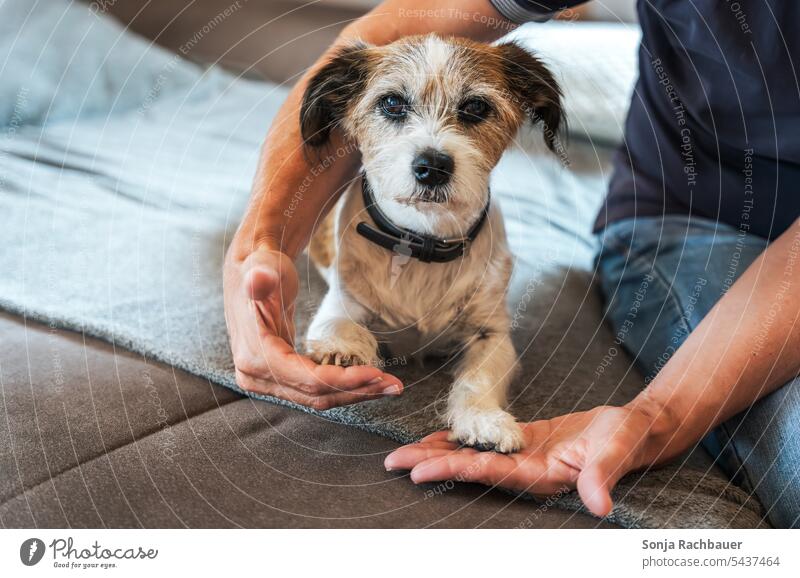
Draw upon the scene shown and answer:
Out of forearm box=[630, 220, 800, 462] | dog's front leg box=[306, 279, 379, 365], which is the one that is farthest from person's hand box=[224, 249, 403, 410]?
forearm box=[630, 220, 800, 462]

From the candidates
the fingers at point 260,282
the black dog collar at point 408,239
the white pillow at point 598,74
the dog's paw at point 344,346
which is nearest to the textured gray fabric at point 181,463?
the dog's paw at point 344,346

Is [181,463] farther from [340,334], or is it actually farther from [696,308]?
[696,308]

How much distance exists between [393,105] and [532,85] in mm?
320

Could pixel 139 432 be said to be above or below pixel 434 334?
below

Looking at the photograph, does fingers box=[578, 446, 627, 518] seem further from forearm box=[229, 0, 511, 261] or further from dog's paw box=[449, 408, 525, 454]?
forearm box=[229, 0, 511, 261]

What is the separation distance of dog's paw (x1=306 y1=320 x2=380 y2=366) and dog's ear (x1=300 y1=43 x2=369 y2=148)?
453 millimetres

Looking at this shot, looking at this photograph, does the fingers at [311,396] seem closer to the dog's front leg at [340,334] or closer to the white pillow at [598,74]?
the dog's front leg at [340,334]

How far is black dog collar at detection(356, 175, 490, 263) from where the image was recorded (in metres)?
1.59

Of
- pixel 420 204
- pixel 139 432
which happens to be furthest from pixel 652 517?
pixel 139 432

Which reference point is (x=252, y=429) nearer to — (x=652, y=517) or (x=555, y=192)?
(x=652, y=517)

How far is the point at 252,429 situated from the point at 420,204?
59cm

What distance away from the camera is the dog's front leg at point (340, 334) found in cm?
146
